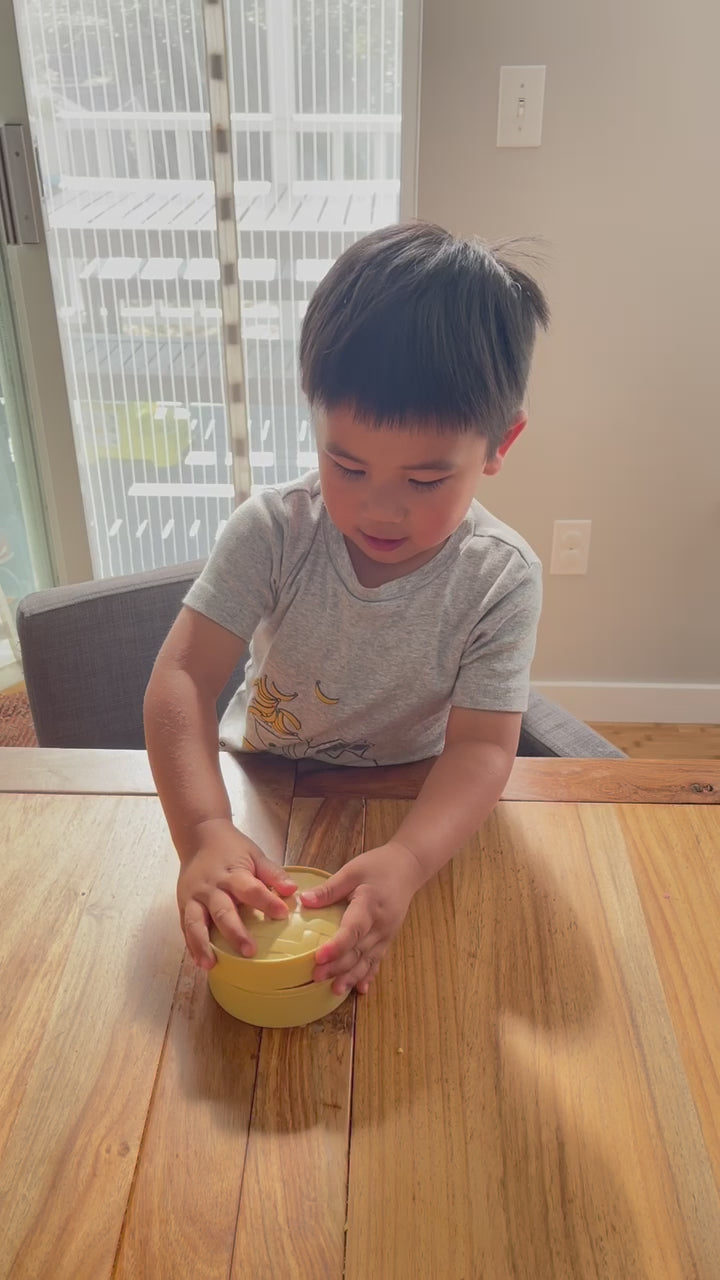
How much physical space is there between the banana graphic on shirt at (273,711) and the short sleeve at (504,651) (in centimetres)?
19

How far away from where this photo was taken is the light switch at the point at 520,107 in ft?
5.53

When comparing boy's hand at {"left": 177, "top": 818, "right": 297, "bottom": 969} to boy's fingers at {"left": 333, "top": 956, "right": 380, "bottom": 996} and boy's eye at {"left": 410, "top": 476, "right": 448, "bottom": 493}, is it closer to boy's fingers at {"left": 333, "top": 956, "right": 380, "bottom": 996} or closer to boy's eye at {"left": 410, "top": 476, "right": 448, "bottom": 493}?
boy's fingers at {"left": 333, "top": 956, "right": 380, "bottom": 996}

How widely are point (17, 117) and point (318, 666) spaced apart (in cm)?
155

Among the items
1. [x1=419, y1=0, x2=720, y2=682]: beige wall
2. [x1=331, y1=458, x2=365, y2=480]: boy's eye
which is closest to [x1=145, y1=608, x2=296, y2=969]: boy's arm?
[x1=331, y1=458, x2=365, y2=480]: boy's eye

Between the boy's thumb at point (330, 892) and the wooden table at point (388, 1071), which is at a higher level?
the boy's thumb at point (330, 892)

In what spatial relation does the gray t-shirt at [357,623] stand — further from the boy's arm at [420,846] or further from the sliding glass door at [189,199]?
the sliding glass door at [189,199]

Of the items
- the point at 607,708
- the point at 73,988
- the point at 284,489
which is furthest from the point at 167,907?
the point at 607,708

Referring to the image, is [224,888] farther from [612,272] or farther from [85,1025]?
[612,272]

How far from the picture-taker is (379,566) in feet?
3.10

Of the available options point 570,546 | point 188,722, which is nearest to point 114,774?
point 188,722

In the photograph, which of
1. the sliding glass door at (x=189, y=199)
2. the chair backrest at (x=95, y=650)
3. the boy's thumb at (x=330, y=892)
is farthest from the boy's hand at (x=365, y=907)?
the sliding glass door at (x=189, y=199)

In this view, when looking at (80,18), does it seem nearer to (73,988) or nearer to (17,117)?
(17,117)

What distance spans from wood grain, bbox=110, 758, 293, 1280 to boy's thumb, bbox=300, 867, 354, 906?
3.6 inches

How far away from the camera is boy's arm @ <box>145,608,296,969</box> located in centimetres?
63
